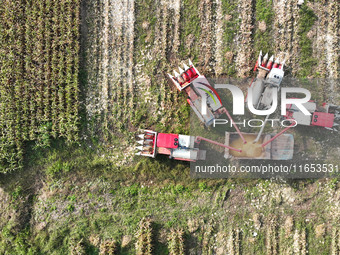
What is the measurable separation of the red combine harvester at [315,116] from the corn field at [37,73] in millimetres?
7941

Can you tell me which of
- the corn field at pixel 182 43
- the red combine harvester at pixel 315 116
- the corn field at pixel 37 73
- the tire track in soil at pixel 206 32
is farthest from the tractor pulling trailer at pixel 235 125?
the corn field at pixel 37 73

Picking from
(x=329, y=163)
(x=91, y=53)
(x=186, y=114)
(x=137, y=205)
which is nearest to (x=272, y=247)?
(x=329, y=163)

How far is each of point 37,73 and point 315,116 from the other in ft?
33.7

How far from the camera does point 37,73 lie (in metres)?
10.3

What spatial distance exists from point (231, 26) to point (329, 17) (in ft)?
12.4

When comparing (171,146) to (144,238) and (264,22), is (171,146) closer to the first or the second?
(144,238)

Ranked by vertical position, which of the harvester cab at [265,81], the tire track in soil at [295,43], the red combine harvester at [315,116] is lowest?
the red combine harvester at [315,116]

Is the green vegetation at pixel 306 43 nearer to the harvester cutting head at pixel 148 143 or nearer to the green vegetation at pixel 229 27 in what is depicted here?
the green vegetation at pixel 229 27

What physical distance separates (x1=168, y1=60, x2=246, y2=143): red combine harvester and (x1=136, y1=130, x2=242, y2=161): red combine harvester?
95 cm

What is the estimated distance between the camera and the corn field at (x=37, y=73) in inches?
401

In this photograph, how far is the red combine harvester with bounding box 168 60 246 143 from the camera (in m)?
9.91

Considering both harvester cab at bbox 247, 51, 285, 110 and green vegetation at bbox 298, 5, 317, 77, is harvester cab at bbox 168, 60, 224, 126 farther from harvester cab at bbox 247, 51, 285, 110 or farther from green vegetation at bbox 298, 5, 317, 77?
green vegetation at bbox 298, 5, 317, 77

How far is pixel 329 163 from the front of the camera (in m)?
10.3

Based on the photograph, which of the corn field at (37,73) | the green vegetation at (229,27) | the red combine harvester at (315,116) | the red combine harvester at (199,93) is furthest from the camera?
the green vegetation at (229,27)
